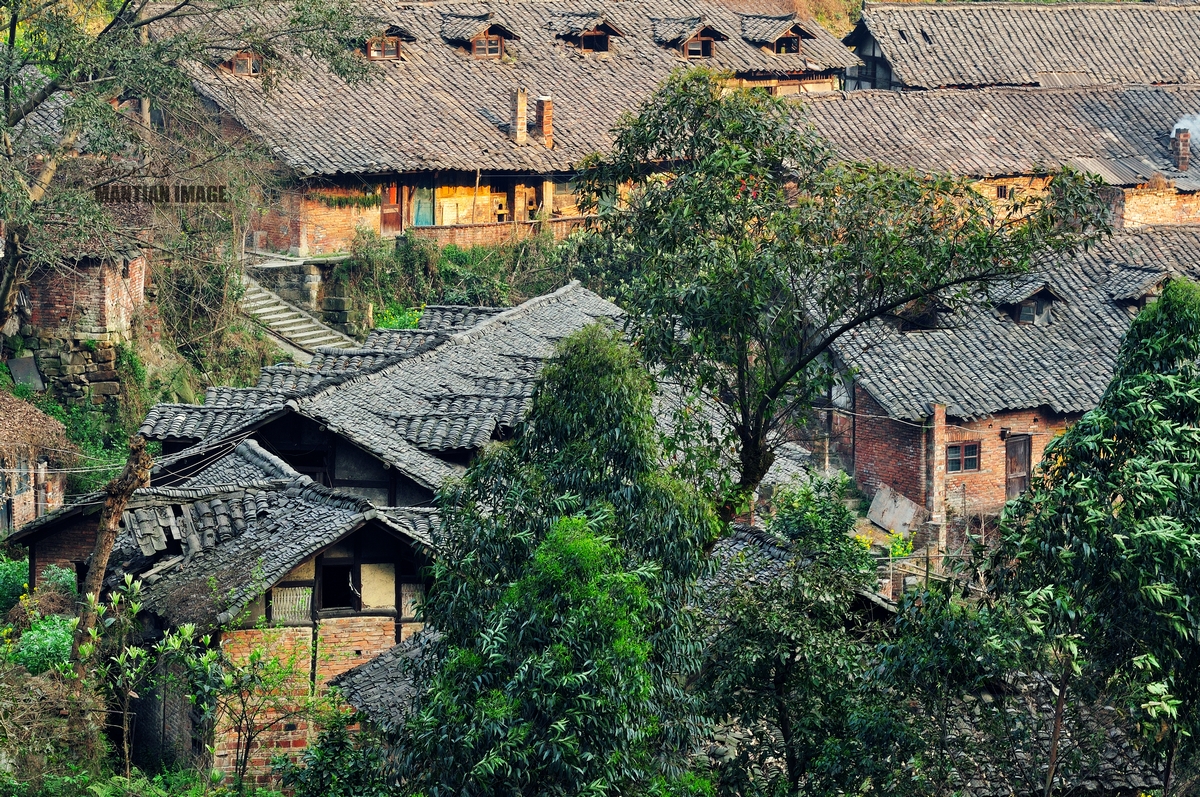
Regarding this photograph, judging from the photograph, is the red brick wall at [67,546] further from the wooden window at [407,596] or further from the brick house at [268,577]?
the wooden window at [407,596]

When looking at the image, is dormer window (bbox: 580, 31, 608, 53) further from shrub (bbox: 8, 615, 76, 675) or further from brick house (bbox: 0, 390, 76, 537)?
shrub (bbox: 8, 615, 76, 675)

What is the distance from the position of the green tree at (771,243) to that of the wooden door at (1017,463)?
1620cm

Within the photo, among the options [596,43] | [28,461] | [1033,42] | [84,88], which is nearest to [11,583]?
[28,461]

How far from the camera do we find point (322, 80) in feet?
129

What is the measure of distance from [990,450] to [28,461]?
17.8 metres

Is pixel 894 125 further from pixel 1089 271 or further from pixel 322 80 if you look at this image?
pixel 322 80

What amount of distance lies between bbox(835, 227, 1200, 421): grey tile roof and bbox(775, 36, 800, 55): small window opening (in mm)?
16671

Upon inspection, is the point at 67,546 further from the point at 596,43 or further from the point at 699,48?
the point at 699,48

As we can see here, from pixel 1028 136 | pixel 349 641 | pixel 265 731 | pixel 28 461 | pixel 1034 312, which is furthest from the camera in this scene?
pixel 1028 136

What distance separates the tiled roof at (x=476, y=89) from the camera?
37156 mm

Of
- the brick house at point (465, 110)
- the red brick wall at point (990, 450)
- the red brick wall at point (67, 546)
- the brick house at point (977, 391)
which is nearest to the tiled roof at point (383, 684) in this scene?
the red brick wall at point (67, 546)

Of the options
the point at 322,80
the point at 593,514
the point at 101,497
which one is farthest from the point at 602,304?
the point at 593,514

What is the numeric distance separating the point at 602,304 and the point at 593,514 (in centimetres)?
2066

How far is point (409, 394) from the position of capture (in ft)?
82.8
